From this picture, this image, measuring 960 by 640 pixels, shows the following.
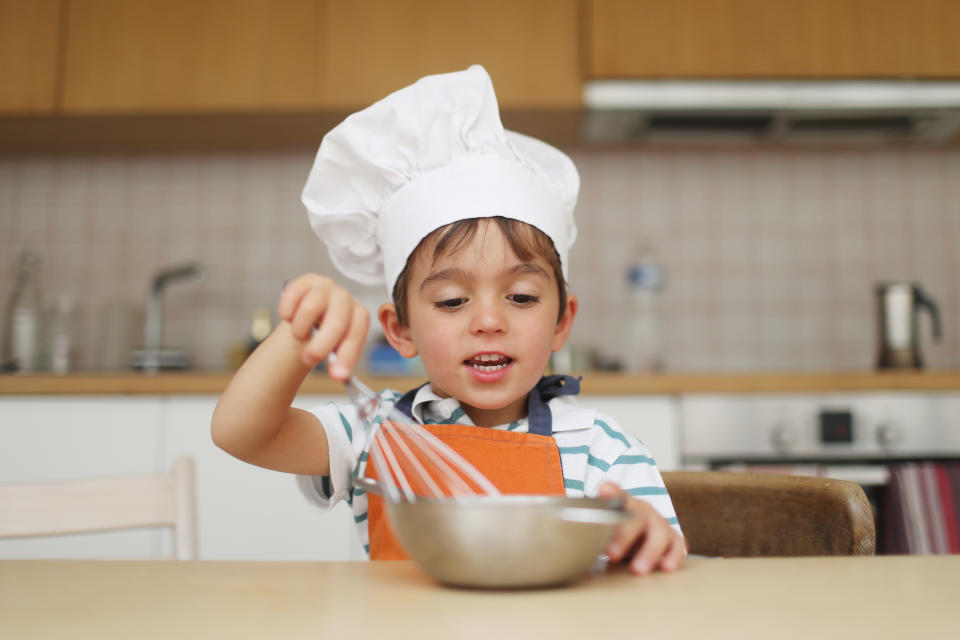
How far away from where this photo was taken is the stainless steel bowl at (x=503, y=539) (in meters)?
0.37

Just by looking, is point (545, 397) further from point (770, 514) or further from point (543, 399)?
point (770, 514)

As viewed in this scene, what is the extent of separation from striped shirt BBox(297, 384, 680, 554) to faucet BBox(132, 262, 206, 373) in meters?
1.22

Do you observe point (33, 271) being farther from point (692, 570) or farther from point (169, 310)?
point (692, 570)

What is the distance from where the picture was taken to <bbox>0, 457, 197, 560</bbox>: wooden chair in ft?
2.63

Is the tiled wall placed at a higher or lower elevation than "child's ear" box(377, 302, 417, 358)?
higher

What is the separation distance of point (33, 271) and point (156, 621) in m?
2.09

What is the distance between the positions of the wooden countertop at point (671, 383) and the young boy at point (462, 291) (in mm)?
766

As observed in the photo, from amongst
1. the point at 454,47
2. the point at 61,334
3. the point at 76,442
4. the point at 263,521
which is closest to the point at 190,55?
the point at 454,47

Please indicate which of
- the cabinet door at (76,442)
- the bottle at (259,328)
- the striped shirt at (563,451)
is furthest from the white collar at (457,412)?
the bottle at (259,328)

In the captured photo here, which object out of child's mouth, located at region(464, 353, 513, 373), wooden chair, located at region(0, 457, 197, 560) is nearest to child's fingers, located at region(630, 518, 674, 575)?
child's mouth, located at region(464, 353, 513, 373)

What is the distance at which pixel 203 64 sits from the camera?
1924mm

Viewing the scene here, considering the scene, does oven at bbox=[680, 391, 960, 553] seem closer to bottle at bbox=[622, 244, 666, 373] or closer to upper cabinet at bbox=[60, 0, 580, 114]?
bottle at bbox=[622, 244, 666, 373]

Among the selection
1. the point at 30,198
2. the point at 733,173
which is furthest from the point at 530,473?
the point at 30,198

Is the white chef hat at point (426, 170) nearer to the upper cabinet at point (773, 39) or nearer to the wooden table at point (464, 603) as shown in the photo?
the wooden table at point (464, 603)
